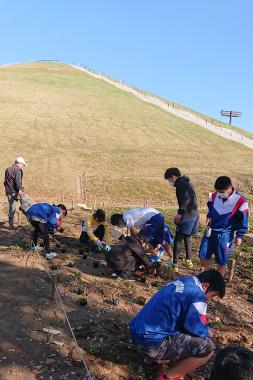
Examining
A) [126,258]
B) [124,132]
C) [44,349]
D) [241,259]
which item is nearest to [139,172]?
[124,132]

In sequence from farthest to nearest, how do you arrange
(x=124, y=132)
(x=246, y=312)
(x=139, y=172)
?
(x=124, y=132)
(x=139, y=172)
(x=246, y=312)

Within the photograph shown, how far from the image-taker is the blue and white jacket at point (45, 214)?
284 inches

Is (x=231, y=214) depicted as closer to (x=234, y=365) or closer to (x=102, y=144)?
(x=234, y=365)

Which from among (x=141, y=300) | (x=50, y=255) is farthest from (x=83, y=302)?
(x=50, y=255)

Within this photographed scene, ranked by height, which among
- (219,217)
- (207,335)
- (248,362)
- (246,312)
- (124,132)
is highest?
(124,132)

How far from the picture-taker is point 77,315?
525cm

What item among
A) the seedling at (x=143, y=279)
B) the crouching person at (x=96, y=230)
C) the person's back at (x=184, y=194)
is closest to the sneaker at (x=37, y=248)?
the crouching person at (x=96, y=230)

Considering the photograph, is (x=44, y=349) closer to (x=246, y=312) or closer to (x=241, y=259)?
(x=246, y=312)

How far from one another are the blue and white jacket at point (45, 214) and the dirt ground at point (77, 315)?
62cm

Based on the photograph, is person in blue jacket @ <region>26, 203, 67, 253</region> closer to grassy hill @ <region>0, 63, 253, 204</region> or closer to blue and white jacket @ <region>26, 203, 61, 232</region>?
blue and white jacket @ <region>26, 203, 61, 232</region>

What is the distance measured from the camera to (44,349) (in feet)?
14.5

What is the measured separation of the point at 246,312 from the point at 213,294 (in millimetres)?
2706

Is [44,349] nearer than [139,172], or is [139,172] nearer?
[44,349]

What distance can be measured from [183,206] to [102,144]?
30052 mm
